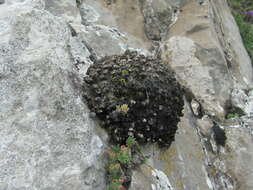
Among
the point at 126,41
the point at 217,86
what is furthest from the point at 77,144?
the point at 217,86

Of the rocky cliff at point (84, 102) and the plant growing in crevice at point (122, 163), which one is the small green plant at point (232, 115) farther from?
the plant growing in crevice at point (122, 163)

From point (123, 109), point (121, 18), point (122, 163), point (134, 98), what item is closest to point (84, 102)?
point (123, 109)

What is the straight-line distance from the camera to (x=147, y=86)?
503 centimetres

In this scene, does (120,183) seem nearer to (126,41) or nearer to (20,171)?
(20,171)

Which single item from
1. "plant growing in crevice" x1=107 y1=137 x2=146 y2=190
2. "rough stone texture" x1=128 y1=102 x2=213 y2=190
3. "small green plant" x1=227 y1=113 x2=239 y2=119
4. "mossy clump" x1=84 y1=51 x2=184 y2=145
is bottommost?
"small green plant" x1=227 y1=113 x2=239 y2=119

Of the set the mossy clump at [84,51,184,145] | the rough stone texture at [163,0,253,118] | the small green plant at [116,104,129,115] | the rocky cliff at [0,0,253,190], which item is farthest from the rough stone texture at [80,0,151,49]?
the small green plant at [116,104,129,115]

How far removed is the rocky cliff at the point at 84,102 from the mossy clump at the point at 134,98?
0.19m

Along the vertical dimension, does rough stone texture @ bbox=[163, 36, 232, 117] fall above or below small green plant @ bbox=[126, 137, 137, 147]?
below

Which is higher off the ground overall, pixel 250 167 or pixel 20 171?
pixel 20 171

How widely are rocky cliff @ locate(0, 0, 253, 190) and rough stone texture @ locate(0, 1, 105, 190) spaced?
12 mm

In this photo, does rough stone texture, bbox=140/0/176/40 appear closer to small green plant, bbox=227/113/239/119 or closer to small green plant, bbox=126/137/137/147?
small green plant, bbox=227/113/239/119

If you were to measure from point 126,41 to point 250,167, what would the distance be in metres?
3.67

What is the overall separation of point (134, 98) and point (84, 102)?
0.73 metres

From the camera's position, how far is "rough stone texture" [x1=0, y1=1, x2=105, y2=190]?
381 cm
